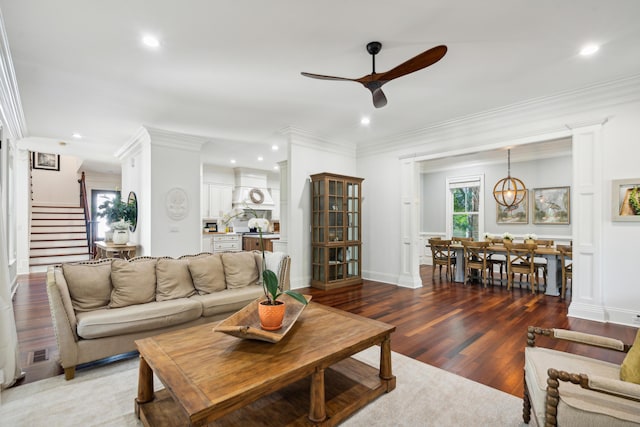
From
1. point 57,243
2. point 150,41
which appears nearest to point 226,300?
point 150,41

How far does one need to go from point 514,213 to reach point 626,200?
12.5ft

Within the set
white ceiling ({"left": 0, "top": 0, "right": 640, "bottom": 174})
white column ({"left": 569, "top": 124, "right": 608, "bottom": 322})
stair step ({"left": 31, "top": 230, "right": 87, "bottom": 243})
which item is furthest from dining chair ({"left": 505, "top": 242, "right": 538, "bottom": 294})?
stair step ({"left": 31, "top": 230, "right": 87, "bottom": 243})

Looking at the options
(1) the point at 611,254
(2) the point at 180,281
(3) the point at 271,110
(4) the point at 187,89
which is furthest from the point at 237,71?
(1) the point at 611,254

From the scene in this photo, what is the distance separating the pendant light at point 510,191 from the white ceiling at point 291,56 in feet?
10.2

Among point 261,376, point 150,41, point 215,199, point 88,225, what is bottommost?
point 261,376

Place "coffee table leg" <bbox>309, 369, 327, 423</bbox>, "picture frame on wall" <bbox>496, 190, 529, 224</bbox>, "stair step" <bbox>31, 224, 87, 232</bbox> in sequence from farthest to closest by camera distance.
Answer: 1. "stair step" <bbox>31, 224, 87, 232</bbox>
2. "picture frame on wall" <bbox>496, 190, 529, 224</bbox>
3. "coffee table leg" <bbox>309, 369, 327, 423</bbox>

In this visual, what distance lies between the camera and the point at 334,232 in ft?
18.8

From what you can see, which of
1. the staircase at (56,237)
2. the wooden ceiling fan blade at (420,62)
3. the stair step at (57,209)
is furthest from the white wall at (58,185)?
the wooden ceiling fan blade at (420,62)

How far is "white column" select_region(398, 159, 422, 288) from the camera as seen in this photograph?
18.5ft

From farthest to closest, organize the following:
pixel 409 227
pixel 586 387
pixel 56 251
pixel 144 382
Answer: pixel 56 251
pixel 409 227
pixel 144 382
pixel 586 387

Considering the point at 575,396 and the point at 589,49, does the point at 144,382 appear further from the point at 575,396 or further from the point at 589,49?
the point at 589,49

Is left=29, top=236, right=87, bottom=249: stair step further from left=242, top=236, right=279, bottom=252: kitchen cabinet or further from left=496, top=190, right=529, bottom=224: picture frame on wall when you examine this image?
left=496, top=190, right=529, bottom=224: picture frame on wall

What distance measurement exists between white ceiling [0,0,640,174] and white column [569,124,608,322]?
2.46 feet

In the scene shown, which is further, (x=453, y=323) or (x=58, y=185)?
(x=58, y=185)
